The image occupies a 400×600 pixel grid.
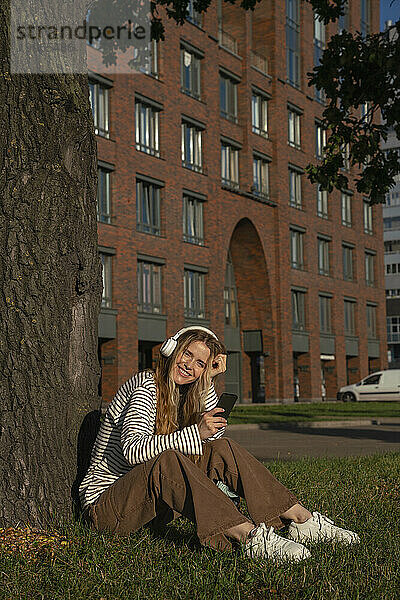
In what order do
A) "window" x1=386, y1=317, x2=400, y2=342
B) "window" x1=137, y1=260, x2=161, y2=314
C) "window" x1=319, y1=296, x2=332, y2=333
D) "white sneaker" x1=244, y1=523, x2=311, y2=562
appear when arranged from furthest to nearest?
"window" x1=386, y1=317, x2=400, y2=342 → "window" x1=319, y1=296, x2=332, y2=333 → "window" x1=137, y1=260, x2=161, y2=314 → "white sneaker" x1=244, y1=523, x2=311, y2=562

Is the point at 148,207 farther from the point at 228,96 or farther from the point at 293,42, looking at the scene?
the point at 293,42

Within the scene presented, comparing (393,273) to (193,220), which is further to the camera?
(393,273)

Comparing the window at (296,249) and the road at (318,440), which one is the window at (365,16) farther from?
the road at (318,440)

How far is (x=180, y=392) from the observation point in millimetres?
5004

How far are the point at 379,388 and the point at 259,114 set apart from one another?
51.9 feet

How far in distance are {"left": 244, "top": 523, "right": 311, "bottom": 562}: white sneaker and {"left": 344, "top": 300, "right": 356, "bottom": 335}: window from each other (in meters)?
47.7

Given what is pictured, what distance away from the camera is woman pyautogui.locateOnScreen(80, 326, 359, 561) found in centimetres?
429

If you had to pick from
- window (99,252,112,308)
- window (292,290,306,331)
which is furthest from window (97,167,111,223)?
window (292,290,306,331)

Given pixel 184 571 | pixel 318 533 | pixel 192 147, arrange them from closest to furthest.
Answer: pixel 184 571 < pixel 318 533 < pixel 192 147

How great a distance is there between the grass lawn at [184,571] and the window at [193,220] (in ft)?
109

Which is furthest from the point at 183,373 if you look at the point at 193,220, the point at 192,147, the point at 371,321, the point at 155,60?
the point at 371,321

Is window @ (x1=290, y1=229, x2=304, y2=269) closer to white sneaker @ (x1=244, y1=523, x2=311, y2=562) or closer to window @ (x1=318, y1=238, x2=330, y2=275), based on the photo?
window @ (x1=318, y1=238, x2=330, y2=275)

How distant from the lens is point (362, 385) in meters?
43.9

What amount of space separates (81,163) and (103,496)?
236 cm
